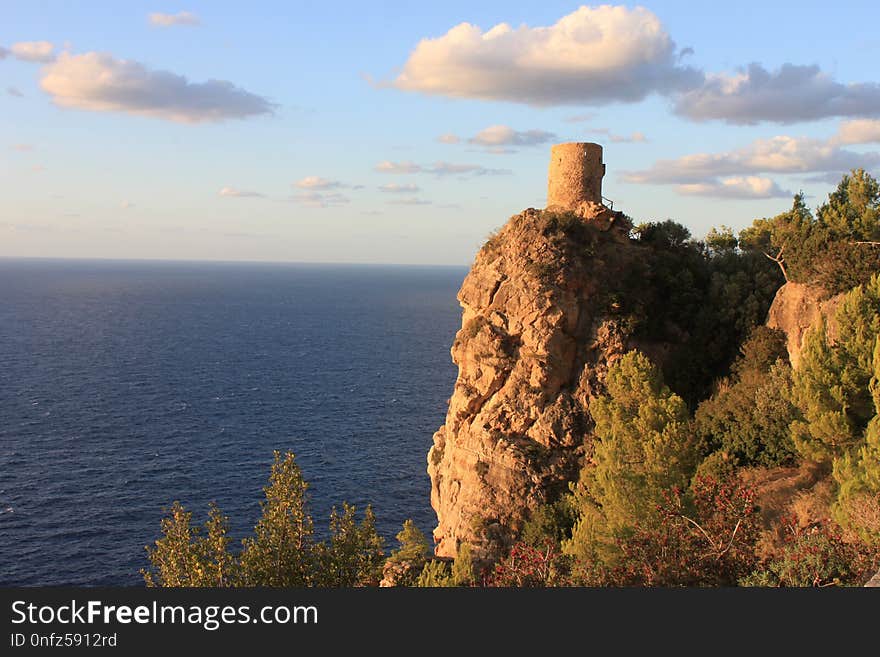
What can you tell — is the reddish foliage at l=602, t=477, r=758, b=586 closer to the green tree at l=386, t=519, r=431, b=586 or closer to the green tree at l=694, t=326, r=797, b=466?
the green tree at l=386, t=519, r=431, b=586

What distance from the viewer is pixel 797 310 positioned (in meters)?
37.5

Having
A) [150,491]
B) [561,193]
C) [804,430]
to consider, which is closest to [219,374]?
[150,491]

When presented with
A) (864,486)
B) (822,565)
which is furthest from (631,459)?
(822,565)

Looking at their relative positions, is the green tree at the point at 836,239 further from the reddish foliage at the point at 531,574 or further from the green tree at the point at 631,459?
the reddish foliage at the point at 531,574

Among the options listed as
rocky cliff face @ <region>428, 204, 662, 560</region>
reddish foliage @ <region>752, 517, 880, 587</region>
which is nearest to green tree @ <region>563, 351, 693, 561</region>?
rocky cliff face @ <region>428, 204, 662, 560</region>

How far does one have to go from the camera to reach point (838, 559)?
1634 centimetres

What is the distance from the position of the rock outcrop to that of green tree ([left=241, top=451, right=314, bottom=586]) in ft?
86.5

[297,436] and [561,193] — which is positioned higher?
[561,193]

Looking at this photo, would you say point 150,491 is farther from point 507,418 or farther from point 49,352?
point 49,352

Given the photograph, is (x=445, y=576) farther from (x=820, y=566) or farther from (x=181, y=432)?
(x=181, y=432)

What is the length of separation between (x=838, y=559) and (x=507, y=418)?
23688 mm

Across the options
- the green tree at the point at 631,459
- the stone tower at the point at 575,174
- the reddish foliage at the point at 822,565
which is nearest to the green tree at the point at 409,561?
the green tree at the point at 631,459

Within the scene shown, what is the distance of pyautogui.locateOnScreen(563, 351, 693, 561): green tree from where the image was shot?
24.2 metres

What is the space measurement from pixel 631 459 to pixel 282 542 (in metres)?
13.8
